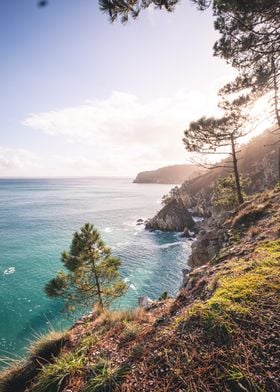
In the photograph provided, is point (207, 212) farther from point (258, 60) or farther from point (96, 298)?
point (258, 60)

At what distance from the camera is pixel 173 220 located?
53906 millimetres

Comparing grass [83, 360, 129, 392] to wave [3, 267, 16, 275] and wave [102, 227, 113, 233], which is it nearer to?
wave [3, 267, 16, 275]

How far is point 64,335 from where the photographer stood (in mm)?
5625

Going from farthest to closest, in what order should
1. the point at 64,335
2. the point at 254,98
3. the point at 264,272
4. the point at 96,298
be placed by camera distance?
the point at 96,298
the point at 254,98
the point at 64,335
the point at 264,272

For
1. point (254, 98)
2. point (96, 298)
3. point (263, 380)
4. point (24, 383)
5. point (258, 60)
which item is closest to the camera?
point (263, 380)

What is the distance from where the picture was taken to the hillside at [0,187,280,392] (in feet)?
10.7

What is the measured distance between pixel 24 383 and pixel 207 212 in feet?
202

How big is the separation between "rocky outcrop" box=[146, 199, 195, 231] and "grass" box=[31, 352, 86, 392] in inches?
1951

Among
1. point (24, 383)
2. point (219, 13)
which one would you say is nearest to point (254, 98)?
point (219, 13)

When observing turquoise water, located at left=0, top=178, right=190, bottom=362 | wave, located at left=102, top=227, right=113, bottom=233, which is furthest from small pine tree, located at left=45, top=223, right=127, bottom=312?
wave, located at left=102, top=227, right=113, bottom=233

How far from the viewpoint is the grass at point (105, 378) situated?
362 centimetres

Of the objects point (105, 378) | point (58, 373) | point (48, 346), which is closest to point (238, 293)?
point (105, 378)

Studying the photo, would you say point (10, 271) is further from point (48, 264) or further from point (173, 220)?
point (173, 220)

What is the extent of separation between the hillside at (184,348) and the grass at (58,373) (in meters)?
0.01
